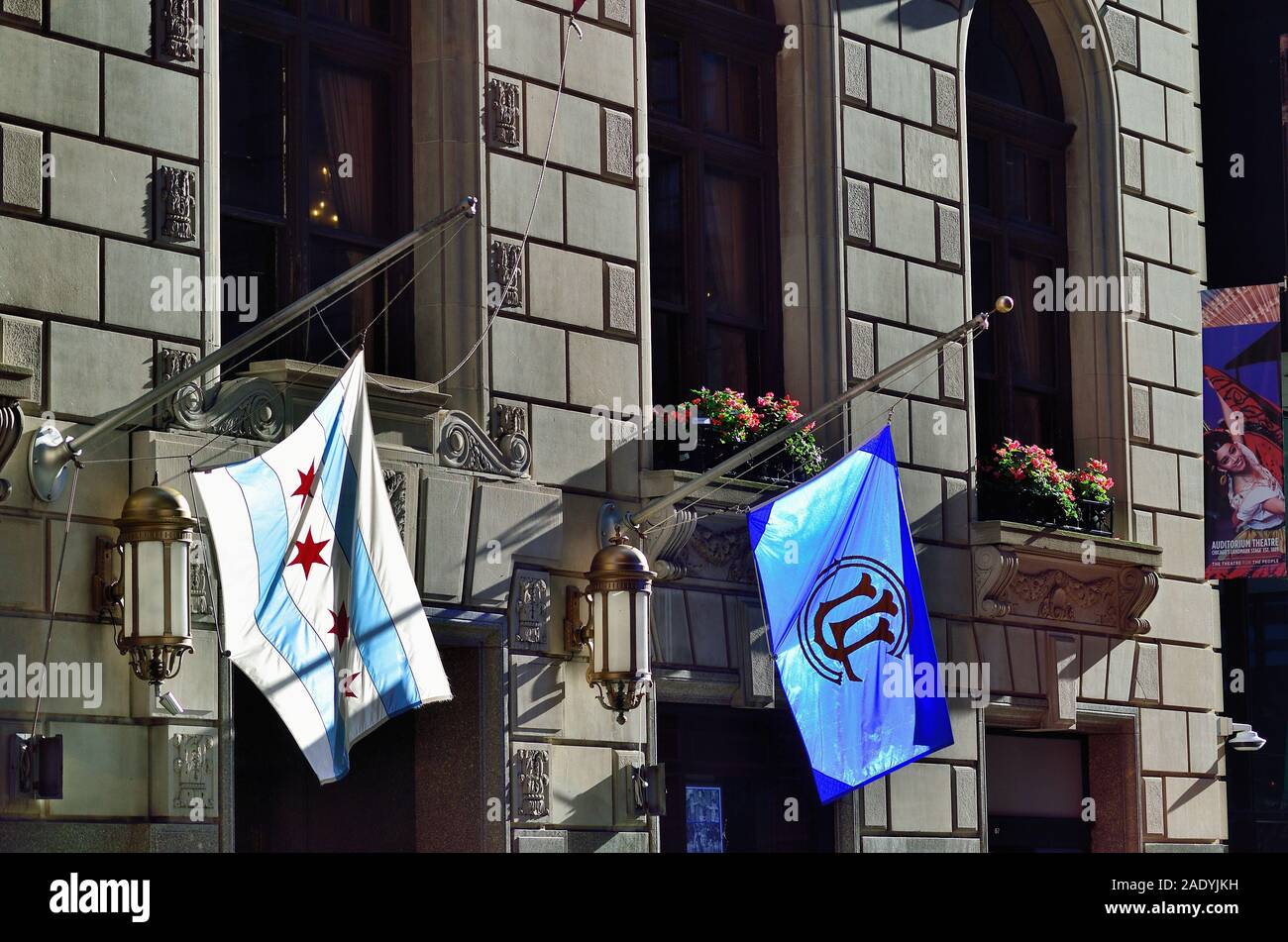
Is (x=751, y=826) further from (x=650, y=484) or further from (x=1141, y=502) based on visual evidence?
(x=1141, y=502)

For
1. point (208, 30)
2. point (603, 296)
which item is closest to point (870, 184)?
point (603, 296)

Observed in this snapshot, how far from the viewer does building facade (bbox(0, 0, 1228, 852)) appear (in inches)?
630

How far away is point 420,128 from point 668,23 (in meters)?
3.67

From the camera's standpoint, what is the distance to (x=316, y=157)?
1861 cm

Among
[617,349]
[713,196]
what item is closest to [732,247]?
[713,196]

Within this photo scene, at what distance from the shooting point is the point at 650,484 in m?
20.3

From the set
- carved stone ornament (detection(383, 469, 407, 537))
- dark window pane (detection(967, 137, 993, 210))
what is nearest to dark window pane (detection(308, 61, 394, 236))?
carved stone ornament (detection(383, 469, 407, 537))

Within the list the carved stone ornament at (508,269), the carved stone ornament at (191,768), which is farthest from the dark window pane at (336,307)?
the carved stone ornament at (191,768)

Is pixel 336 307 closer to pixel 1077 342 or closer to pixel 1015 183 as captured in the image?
pixel 1015 183

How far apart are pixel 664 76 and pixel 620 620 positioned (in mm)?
5946

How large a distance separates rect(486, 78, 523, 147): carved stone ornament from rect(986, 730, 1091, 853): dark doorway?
912 cm

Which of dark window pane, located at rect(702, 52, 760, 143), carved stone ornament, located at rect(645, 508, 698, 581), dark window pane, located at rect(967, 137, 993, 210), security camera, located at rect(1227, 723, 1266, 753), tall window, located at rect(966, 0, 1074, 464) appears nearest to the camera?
carved stone ornament, located at rect(645, 508, 698, 581)

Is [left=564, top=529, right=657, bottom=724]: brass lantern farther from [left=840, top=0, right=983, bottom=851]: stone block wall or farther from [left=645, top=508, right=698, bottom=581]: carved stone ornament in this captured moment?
[left=840, top=0, right=983, bottom=851]: stone block wall
